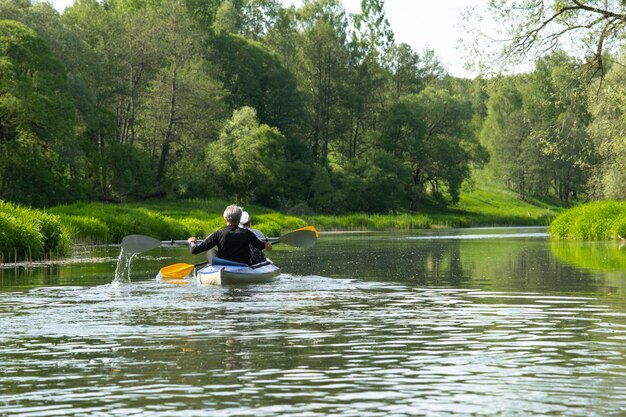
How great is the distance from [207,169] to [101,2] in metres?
32.3

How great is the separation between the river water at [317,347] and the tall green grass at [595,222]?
21186mm

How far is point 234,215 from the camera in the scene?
66.1ft

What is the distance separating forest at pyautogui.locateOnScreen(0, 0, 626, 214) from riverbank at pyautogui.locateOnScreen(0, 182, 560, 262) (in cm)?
390

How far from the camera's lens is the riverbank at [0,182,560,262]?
28250 millimetres

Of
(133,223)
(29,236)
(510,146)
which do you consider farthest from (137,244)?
(510,146)

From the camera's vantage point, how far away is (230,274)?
65.8 ft

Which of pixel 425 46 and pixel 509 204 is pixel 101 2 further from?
pixel 509 204

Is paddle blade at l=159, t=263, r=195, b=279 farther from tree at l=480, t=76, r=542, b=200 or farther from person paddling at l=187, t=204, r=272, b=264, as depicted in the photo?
tree at l=480, t=76, r=542, b=200

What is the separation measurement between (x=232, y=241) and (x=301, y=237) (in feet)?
14.4

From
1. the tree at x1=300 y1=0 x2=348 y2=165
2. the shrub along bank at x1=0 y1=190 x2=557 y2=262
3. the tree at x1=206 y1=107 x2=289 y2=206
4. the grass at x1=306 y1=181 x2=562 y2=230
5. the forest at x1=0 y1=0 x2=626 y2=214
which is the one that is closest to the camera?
the shrub along bank at x1=0 y1=190 x2=557 y2=262

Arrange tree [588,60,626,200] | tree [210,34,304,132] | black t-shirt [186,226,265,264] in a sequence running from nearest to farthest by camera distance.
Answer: black t-shirt [186,226,265,264]
tree [588,60,626,200]
tree [210,34,304,132]

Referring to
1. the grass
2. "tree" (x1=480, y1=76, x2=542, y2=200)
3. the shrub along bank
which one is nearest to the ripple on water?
the shrub along bank

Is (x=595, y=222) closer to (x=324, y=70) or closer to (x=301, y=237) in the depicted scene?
(x=301, y=237)

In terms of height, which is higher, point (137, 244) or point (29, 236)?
point (29, 236)
